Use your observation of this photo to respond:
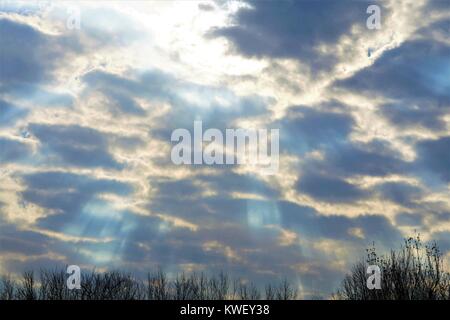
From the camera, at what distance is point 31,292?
67.9 metres
